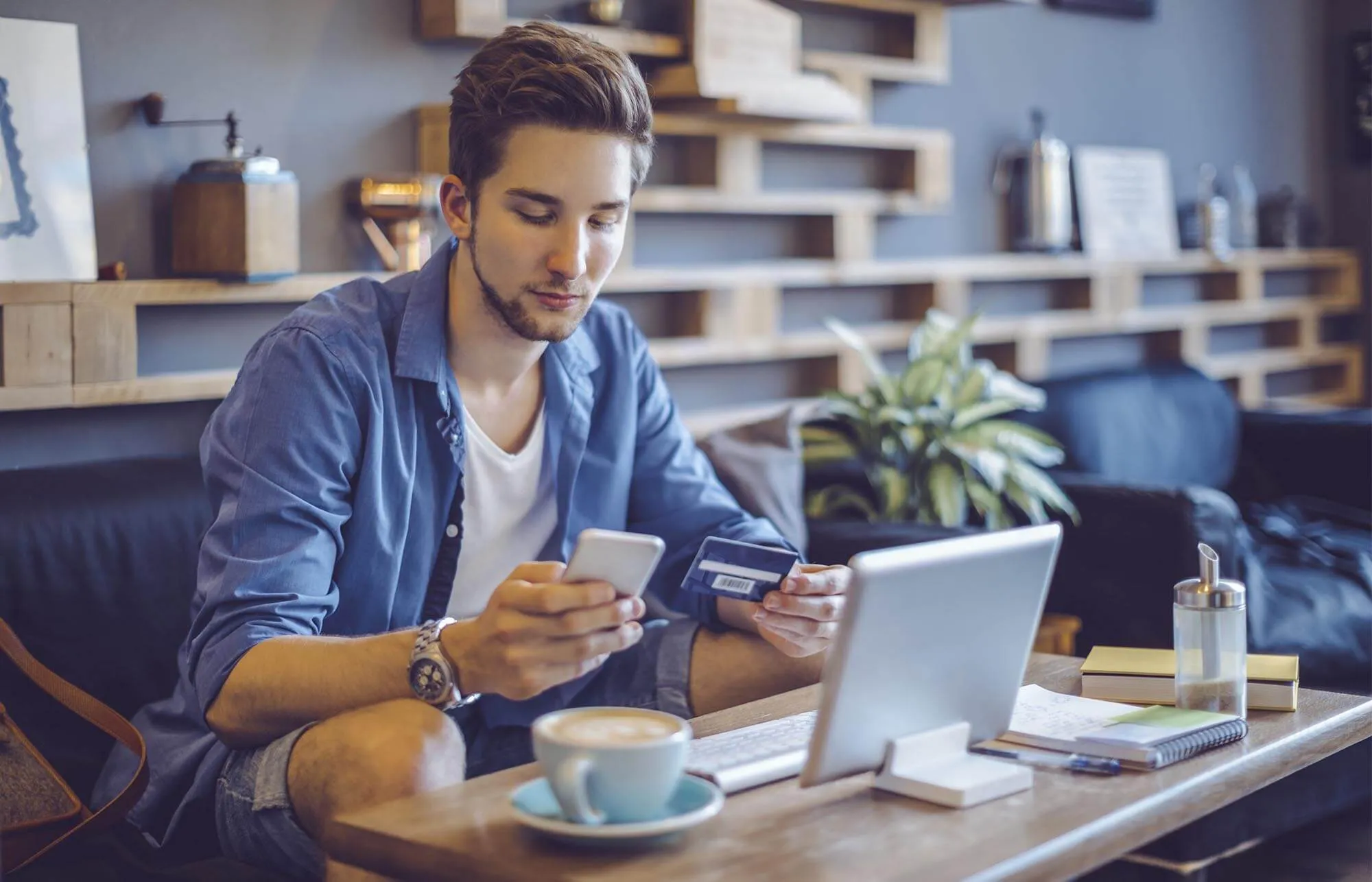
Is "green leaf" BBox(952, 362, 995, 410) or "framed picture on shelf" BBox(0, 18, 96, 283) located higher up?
"framed picture on shelf" BBox(0, 18, 96, 283)

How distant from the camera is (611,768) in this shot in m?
1.12

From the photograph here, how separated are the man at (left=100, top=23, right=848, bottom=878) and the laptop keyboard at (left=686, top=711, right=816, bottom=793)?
5.2 inches

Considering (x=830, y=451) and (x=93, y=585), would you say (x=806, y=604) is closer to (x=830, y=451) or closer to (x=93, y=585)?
(x=93, y=585)

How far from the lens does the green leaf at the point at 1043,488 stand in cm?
291

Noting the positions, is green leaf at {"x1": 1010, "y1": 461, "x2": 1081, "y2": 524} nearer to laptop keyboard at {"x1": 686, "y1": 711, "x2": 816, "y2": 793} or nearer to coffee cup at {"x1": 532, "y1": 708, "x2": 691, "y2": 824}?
laptop keyboard at {"x1": 686, "y1": 711, "x2": 816, "y2": 793}

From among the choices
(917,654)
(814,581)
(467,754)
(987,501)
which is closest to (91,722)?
(467,754)

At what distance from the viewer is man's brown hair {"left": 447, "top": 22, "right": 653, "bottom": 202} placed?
5.95 ft

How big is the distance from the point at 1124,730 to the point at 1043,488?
1.54m

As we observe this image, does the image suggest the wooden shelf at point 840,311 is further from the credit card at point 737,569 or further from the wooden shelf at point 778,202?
the credit card at point 737,569

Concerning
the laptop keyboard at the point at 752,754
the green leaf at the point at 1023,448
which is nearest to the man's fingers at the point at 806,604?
the laptop keyboard at the point at 752,754

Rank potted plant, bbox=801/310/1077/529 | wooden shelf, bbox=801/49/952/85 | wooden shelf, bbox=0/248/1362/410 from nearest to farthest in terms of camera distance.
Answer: wooden shelf, bbox=0/248/1362/410, potted plant, bbox=801/310/1077/529, wooden shelf, bbox=801/49/952/85

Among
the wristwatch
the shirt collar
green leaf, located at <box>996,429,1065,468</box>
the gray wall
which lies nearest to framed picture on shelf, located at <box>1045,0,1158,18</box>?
the gray wall

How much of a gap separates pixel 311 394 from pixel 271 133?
99 cm

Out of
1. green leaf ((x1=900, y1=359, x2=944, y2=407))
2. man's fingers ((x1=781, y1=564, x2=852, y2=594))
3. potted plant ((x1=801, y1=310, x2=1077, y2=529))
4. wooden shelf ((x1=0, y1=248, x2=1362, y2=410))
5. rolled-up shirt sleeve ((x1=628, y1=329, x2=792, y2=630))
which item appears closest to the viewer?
man's fingers ((x1=781, y1=564, x2=852, y2=594))
